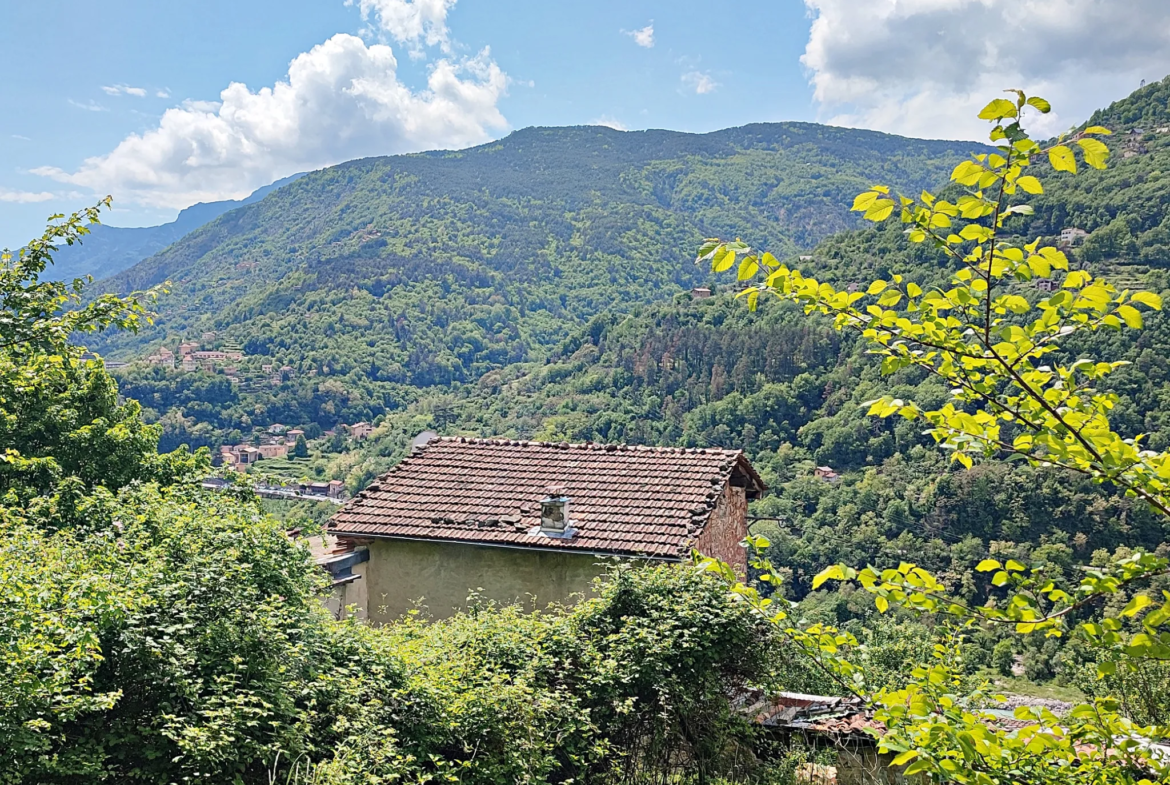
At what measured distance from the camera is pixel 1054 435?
2291 mm

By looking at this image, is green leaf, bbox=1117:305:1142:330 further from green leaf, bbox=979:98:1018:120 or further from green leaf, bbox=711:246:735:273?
green leaf, bbox=711:246:735:273

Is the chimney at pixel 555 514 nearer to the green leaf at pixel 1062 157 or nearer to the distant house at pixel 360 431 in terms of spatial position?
the green leaf at pixel 1062 157

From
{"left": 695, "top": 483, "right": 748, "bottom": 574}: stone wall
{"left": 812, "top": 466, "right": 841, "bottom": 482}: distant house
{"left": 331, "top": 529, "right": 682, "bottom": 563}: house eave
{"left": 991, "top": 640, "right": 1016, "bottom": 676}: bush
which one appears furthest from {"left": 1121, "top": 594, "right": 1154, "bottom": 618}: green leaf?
{"left": 812, "top": 466, "right": 841, "bottom": 482}: distant house

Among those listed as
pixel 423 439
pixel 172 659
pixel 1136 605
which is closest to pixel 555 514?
pixel 423 439

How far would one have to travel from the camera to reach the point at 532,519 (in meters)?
11.5

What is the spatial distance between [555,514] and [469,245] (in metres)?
138

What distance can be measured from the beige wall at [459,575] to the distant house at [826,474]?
145ft

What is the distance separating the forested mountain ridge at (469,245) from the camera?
113294 millimetres

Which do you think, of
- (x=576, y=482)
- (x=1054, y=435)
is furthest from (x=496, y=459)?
(x=1054, y=435)

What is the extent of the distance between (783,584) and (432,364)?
110 meters

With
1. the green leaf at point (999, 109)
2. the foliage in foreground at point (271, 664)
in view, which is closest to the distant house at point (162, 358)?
the foliage in foreground at point (271, 664)

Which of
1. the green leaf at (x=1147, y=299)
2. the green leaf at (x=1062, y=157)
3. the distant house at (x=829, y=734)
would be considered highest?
the green leaf at (x=1062, y=157)

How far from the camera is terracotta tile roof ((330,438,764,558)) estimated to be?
1086 centimetres

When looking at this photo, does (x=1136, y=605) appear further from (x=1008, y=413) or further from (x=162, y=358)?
(x=162, y=358)
